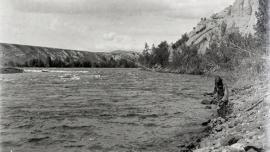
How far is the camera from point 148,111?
2769 centimetres

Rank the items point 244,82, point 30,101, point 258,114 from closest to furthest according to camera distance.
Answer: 1. point 258,114
2. point 30,101
3. point 244,82

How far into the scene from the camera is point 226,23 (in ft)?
485

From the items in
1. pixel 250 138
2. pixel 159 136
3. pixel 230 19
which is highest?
pixel 230 19

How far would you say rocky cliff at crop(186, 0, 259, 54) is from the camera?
13180 centimetres

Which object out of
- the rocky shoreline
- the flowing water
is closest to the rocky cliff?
the flowing water

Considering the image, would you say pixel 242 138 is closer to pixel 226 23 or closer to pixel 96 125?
pixel 96 125

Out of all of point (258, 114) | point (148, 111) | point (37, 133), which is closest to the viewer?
point (258, 114)

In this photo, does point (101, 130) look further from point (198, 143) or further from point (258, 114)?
point (258, 114)

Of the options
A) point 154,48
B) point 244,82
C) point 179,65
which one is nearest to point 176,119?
point 244,82

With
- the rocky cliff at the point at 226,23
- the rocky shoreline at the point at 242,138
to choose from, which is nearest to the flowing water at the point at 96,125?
the rocky shoreline at the point at 242,138

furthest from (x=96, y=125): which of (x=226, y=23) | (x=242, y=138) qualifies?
(x=226, y=23)

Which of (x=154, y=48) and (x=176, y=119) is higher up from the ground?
(x=154, y=48)

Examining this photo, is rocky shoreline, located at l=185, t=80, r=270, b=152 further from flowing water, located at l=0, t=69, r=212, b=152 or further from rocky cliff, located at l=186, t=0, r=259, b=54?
rocky cliff, located at l=186, t=0, r=259, b=54

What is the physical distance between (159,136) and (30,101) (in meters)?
17.0
